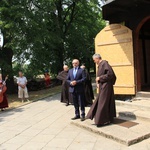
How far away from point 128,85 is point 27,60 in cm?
836

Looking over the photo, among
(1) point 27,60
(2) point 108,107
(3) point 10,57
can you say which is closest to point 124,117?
(2) point 108,107

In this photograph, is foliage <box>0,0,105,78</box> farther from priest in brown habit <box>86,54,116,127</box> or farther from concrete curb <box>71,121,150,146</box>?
concrete curb <box>71,121,150,146</box>

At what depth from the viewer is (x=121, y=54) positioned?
9.86 meters

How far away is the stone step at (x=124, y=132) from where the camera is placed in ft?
18.8

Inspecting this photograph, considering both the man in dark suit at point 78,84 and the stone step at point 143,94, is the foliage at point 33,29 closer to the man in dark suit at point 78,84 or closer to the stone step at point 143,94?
the stone step at point 143,94

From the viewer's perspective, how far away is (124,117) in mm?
7625

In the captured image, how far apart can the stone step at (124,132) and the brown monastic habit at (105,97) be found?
237 mm

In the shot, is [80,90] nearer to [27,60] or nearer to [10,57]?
[27,60]

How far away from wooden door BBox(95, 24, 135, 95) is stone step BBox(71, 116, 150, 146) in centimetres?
297

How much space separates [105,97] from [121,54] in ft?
11.6

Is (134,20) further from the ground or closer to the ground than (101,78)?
further from the ground

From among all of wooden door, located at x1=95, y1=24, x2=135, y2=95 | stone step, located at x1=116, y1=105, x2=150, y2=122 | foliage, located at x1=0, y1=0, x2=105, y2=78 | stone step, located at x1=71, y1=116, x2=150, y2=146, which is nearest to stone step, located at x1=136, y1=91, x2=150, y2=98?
wooden door, located at x1=95, y1=24, x2=135, y2=95

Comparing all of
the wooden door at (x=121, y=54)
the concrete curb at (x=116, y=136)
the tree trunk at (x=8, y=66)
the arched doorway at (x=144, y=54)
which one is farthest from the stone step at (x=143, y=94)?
the tree trunk at (x=8, y=66)

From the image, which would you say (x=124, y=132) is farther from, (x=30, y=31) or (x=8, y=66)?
(x=8, y=66)
